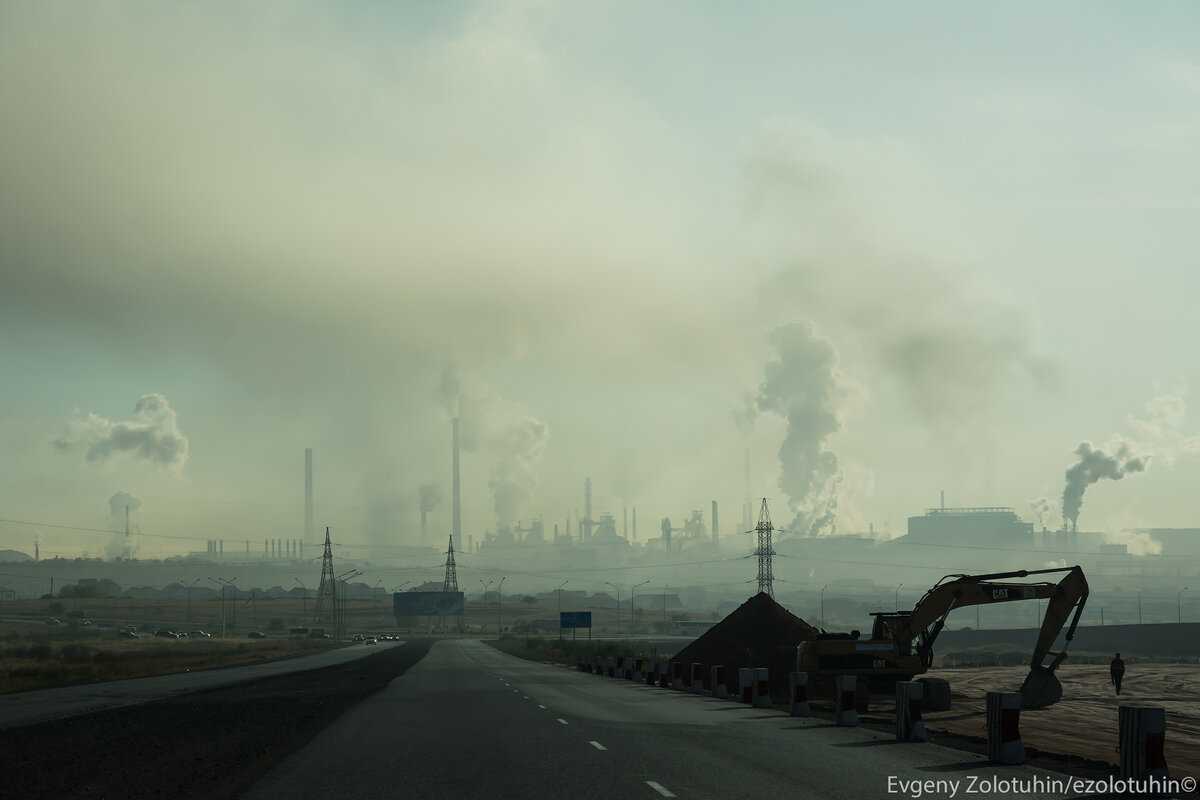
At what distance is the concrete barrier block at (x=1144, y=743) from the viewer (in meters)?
17.9

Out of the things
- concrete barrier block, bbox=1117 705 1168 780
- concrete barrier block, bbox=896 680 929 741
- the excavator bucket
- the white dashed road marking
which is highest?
concrete barrier block, bbox=1117 705 1168 780

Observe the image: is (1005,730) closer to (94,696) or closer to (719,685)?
(719,685)

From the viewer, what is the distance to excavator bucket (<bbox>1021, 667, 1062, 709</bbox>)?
120 ft

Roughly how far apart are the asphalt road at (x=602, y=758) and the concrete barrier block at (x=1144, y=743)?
1761 mm

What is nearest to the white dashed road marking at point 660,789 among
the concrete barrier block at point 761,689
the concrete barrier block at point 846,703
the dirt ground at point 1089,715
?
the dirt ground at point 1089,715

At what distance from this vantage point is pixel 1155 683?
72.7 metres

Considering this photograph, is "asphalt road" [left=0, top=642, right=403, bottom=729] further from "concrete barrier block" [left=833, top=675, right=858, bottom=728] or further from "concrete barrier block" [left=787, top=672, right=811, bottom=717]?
"concrete barrier block" [left=833, top=675, right=858, bottom=728]

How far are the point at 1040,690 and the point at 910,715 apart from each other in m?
11.4

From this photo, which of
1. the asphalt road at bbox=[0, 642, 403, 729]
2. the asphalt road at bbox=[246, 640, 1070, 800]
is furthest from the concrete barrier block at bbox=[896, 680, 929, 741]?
the asphalt road at bbox=[0, 642, 403, 729]

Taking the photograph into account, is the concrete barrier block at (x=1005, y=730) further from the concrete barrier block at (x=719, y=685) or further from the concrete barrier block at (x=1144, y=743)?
the concrete barrier block at (x=719, y=685)

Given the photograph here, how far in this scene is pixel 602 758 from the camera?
72.0 ft

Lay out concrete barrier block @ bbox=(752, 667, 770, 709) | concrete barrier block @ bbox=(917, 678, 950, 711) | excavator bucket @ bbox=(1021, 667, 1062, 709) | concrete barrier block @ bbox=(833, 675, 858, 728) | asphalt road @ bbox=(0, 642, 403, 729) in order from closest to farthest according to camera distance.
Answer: concrete barrier block @ bbox=(833, 675, 858, 728)
concrete barrier block @ bbox=(917, 678, 950, 711)
excavator bucket @ bbox=(1021, 667, 1062, 709)
concrete barrier block @ bbox=(752, 667, 770, 709)
asphalt road @ bbox=(0, 642, 403, 729)

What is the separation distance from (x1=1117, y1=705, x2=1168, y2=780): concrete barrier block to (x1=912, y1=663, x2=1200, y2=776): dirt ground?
3.94 meters

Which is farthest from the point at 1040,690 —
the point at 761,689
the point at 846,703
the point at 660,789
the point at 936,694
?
the point at 660,789
